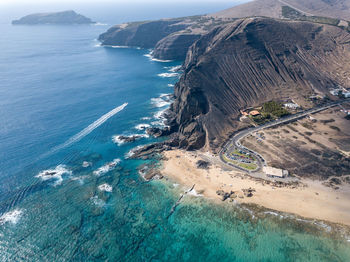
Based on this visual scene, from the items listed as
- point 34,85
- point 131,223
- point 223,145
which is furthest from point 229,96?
point 34,85

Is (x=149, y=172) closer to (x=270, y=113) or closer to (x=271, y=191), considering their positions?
(x=271, y=191)

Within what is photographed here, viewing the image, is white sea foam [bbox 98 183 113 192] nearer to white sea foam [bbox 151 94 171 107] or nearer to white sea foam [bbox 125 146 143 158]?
white sea foam [bbox 125 146 143 158]

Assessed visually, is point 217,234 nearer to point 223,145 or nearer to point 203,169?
point 203,169

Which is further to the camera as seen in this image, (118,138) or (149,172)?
(118,138)

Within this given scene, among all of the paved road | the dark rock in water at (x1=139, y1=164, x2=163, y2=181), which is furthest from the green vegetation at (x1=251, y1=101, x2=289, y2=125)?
the dark rock in water at (x1=139, y1=164, x2=163, y2=181)

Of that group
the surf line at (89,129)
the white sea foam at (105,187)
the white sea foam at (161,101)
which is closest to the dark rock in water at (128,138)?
the surf line at (89,129)

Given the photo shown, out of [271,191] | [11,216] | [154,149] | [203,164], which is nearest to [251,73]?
[203,164]

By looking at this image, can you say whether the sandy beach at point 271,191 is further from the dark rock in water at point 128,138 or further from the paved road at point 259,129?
the dark rock in water at point 128,138
